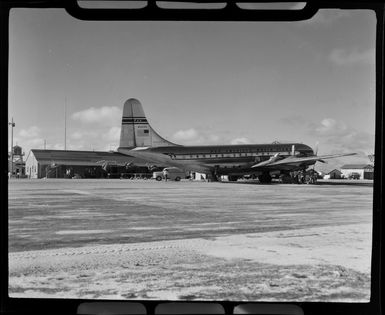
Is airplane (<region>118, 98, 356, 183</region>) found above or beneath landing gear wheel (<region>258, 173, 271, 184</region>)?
above

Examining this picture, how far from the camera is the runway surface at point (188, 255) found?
2.11 metres

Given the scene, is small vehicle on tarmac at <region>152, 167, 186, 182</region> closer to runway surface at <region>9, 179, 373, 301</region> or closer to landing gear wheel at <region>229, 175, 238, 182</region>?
landing gear wheel at <region>229, 175, 238, 182</region>

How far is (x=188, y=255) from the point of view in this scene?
13.6 feet

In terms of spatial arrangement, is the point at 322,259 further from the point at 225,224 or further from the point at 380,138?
the point at 225,224

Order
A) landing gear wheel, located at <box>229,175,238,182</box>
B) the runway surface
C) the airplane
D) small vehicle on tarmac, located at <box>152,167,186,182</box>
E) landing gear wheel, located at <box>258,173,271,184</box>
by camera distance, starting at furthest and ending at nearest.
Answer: small vehicle on tarmac, located at <box>152,167,186,182</box> → landing gear wheel, located at <box>229,175,238,182</box> → landing gear wheel, located at <box>258,173,271,184</box> → the airplane → the runway surface

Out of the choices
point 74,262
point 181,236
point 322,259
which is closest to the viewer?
point 322,259

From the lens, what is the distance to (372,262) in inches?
73.5

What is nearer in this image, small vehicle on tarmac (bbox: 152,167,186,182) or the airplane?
the airplane

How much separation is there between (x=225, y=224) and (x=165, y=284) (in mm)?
4629

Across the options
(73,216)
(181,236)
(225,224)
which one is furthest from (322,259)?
(73,216)

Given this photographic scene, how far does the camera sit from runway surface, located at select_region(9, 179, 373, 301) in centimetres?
211

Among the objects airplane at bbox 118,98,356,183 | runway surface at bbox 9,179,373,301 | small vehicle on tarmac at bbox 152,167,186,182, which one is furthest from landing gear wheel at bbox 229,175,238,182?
runway surface at bbox 9,179,373,301

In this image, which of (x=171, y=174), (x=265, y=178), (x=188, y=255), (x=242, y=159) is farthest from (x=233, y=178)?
(x=188, y=255)
